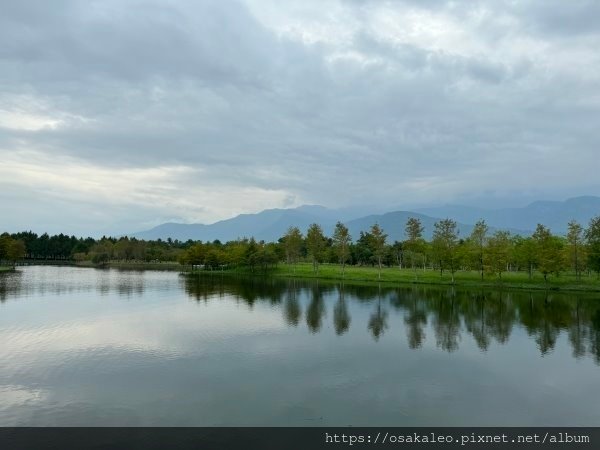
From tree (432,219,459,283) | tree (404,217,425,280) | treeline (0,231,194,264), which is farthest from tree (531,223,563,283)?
treeline (0,231,194,264)

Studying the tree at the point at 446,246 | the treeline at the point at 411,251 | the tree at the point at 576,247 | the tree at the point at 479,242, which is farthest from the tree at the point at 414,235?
the tree at the point at 576,247

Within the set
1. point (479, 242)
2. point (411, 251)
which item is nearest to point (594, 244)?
point (479, 242)

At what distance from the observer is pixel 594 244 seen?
72625 mm

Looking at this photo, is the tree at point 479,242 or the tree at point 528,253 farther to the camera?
the tree at point 479,242

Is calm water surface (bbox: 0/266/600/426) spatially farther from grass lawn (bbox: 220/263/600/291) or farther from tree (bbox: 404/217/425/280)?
tree (bbox: 404/217/425/280)

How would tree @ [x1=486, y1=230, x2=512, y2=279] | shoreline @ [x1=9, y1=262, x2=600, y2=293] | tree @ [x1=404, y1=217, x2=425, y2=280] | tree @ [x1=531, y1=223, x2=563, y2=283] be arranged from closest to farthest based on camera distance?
1. shoreline @ [x1=9, y1=262, x2=600, y2=293]
2. tree @ [x1=531, y1=223, x2=563, y2=283]
3. tree @ [x1=486, y1=230, x2=512, y2=279]
4. tree @ [x1=404, y1=217, x2=425, y2=280]

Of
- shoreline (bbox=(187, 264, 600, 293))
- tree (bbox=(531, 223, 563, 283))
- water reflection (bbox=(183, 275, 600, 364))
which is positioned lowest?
water reflection (bbox=(183, 275, 600, 364))

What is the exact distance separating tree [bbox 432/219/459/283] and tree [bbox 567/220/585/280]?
782 inches

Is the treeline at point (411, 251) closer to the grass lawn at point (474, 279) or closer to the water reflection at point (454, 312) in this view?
the grass lawn at point (474, 279)

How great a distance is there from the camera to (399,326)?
130 ft

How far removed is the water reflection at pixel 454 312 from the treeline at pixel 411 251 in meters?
11.7

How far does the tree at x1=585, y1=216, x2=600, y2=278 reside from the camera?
70.9 metres

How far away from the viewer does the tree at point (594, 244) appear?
70938 mm
